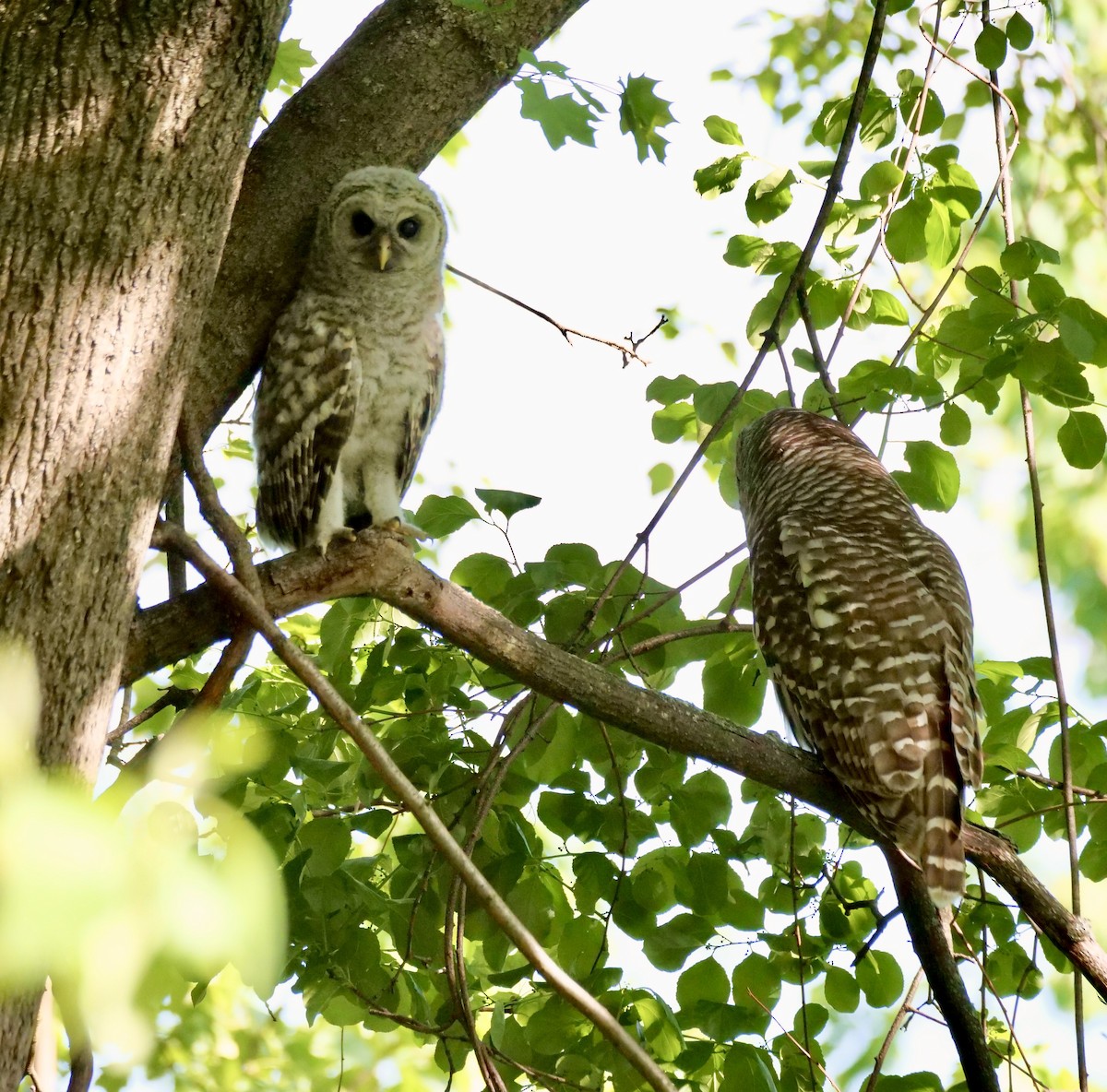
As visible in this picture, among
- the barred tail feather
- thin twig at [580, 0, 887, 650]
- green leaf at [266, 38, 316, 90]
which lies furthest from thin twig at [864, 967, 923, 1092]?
green leaf at [266, 38, 316, 90]

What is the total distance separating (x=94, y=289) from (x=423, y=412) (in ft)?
4.24

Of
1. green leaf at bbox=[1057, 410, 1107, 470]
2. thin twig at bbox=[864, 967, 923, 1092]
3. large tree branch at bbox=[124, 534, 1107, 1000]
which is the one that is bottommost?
thin twig at bbox=[864, 967, 923, 1092]

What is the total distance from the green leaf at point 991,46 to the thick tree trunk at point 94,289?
138cm

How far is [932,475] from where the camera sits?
2391 millimetres

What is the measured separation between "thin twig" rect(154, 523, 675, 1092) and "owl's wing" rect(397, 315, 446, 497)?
3.74ft

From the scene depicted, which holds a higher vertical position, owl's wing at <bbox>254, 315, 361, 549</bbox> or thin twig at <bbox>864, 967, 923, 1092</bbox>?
owl's wing at <bbox>254, 315, 361, 549</bbox>

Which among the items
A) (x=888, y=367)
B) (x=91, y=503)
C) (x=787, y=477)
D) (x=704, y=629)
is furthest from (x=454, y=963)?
(x=787, y=477)

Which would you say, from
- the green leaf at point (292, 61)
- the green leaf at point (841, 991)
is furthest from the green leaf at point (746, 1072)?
the green leaf at point (292, 61)

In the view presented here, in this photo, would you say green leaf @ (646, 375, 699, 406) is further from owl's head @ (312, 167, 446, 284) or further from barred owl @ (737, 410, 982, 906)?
owl's head @ (312, 167, 446, 284)

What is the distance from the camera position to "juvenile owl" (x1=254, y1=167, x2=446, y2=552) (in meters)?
2.37

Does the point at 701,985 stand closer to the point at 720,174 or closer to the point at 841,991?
the point at 841,991

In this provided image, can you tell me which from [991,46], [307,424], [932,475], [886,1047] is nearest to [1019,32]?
[991,46]

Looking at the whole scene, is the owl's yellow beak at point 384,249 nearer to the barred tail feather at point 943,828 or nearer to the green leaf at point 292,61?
the green leaf at point 292,61

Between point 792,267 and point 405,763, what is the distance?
4.03ft
